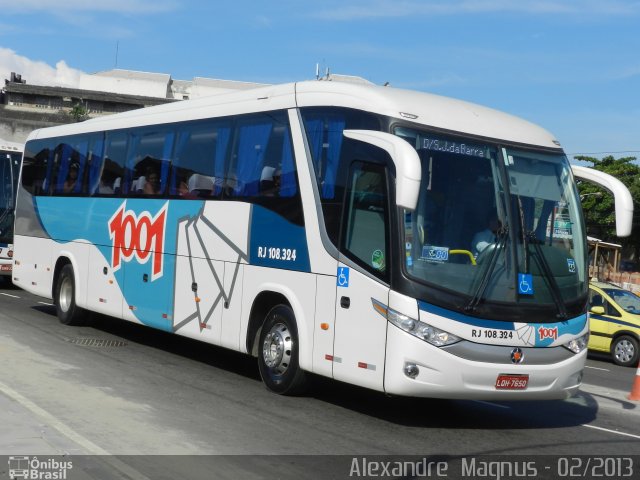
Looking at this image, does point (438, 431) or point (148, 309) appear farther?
point (148, 309)

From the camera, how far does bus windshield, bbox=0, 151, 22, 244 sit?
2494cm

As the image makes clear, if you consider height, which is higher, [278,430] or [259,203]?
[259,203]

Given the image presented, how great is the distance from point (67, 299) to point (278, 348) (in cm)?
758

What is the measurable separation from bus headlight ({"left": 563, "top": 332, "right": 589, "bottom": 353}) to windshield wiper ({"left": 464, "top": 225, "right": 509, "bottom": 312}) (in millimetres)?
1227

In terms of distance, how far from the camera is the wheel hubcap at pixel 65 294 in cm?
1727

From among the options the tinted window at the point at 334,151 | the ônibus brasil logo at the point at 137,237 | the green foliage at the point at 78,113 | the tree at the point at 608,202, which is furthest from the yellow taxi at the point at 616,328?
the green foliage at the point at 78,113

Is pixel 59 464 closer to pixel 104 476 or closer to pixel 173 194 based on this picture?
pixel 104 476

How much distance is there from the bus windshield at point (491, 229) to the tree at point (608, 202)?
37541mm

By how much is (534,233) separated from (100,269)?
875 cm

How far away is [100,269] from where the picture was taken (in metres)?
16.0

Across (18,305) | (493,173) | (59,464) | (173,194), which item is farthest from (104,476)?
(18,305)

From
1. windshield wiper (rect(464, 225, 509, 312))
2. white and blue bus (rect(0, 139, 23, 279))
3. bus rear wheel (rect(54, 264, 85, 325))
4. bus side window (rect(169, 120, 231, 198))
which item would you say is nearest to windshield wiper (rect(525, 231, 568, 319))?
windshield wiper (rect(464, 225, 509, 312))

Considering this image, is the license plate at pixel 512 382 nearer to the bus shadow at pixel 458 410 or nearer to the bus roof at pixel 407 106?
the bus shadow at pixel 458 410

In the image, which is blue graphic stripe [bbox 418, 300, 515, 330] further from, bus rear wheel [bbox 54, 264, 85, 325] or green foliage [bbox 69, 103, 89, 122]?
green foliage [bbox 69, 103, 89, 122]
